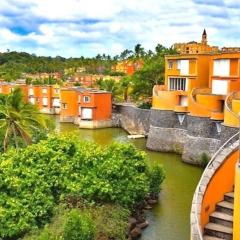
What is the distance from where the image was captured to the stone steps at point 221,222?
1103 centimetres

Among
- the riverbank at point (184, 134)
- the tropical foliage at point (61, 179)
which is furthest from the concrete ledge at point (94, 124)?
the tropical foliage at point (61, 179)

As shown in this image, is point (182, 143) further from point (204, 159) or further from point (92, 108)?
point (92, 108)

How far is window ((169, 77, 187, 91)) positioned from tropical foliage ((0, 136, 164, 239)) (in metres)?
18.9

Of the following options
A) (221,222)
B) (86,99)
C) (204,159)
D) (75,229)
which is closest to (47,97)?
(86,99)

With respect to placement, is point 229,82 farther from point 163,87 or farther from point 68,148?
point 68,148

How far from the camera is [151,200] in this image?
67.9 ft

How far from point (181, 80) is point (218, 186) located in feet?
82.1

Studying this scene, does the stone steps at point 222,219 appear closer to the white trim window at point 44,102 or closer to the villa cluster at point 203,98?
the villa cluster at point 203,98

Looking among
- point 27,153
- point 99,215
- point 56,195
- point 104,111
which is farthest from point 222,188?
point 104,111

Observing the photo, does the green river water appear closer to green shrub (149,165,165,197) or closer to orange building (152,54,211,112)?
green shrub (149,165,165,197)

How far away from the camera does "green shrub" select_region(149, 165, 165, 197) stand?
20367mm

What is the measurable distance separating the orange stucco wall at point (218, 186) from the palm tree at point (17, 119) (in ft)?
37.9

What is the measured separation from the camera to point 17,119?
21188 mm

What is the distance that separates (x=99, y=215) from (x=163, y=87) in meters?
23.7
